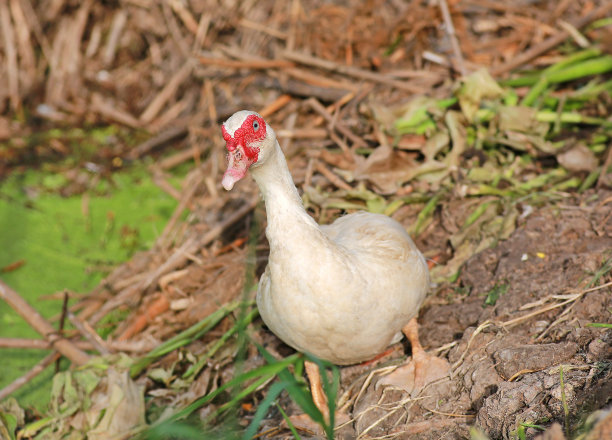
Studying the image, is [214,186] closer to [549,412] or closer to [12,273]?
[12,273]

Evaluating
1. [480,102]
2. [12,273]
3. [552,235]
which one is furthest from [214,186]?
[552,235]

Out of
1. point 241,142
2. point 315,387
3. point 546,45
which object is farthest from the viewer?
point 546,45

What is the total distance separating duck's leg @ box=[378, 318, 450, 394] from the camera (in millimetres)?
2500

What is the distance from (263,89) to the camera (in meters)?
4.66

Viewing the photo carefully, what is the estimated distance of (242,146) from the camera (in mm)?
2074

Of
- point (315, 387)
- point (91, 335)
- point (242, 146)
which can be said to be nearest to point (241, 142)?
point (242, 146)

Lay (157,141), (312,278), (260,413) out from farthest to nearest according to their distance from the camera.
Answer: (157,141), (312,278), (260,413)

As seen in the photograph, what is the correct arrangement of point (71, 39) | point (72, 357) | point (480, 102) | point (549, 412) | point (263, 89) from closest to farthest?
1. point (549, 412)
2. point (72, 357)
3. point (480, 102)
4. point (263, 89)
5. point (71, 39)

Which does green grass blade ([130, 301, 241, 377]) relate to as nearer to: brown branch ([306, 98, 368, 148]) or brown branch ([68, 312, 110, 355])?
brown branch ([68, 312, 110, 355])

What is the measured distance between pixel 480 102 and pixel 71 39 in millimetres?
3505

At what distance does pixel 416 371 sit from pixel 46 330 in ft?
5.95

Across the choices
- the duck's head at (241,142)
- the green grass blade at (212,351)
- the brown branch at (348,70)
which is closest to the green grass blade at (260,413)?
the duck's head at (241,142)

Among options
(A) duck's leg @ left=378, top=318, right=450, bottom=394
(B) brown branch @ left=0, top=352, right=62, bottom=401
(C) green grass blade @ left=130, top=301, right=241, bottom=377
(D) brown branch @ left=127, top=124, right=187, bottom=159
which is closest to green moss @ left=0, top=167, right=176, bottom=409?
(D) brown branch @ left=127, top=124, right=187, bottom=159

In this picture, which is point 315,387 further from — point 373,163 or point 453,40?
point 453,40
